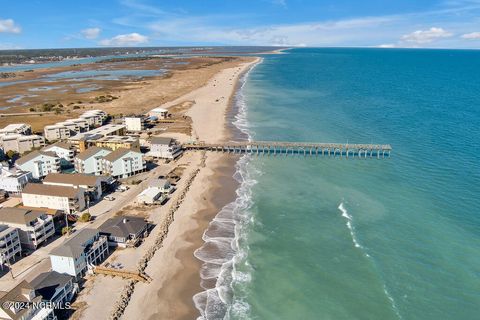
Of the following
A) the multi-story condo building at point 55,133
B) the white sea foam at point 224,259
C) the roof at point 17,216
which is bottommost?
the white sea foam at point 224,259

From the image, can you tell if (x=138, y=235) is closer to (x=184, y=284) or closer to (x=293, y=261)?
(x=184, y=284)

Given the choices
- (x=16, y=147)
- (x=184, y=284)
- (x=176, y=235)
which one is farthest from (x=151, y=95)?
(x=184, y=284)

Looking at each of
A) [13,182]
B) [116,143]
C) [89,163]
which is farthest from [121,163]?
[13,182]

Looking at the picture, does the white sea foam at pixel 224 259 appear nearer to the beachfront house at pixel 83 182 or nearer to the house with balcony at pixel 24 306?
the house with balcony at pixel 24 306

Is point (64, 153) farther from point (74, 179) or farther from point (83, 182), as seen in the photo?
point (83, 182)


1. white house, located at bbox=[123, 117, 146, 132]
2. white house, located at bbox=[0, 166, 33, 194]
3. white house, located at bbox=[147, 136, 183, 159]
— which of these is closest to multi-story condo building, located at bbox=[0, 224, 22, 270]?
white house, located at bbox=[0, 166, 33, 194]

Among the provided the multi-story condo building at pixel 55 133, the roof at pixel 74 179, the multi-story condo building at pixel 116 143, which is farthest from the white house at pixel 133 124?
the roof at pixel 74 179
